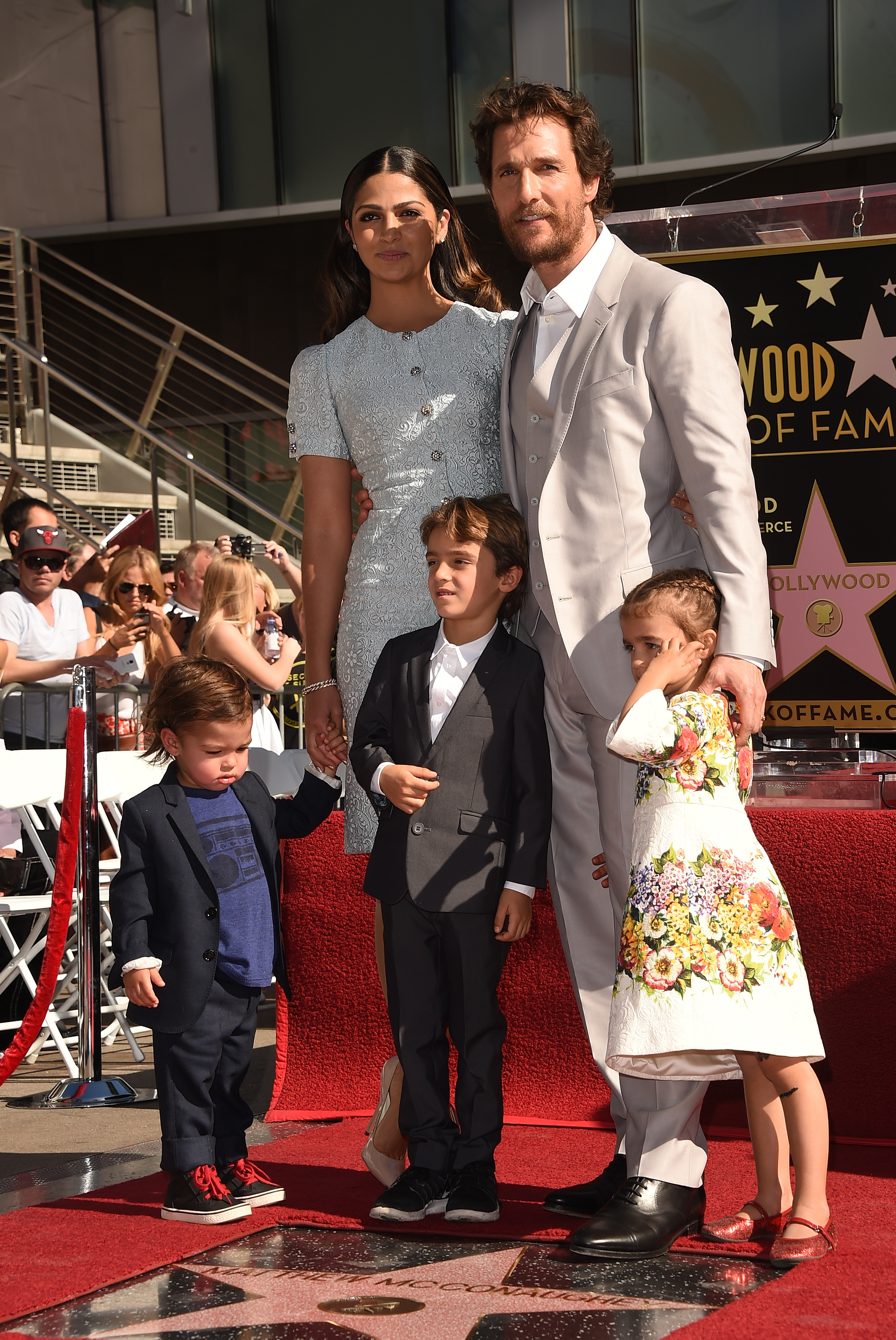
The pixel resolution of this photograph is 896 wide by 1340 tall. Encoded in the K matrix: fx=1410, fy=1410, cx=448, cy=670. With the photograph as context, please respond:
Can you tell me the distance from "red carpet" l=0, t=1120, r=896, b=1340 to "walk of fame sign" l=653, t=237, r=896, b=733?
1025 mm

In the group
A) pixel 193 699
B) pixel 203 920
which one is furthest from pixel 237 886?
pixel 193 699

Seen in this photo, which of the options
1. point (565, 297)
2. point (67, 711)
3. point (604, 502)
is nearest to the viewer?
point (604, 502)

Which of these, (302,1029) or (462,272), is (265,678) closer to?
(302,1029)

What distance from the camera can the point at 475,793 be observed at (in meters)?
2.50

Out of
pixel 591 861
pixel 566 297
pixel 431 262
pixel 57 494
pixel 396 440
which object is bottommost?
Result: pixel 591 861

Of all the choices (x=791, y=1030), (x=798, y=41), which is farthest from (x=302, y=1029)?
(x=798, y=41)

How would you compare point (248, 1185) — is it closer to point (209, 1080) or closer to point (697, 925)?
point (209, 1080)

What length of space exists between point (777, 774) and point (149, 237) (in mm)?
10991

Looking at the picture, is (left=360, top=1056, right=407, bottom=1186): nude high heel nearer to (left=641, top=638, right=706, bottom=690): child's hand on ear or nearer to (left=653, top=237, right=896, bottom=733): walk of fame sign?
(left=641, top=638, right=706, bottom=690): child's hand on ear

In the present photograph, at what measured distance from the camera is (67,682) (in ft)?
17.9

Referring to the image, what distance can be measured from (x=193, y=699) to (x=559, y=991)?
1161 millimetres

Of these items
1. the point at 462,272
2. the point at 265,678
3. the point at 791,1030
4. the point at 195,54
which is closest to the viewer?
the point at 791,1030

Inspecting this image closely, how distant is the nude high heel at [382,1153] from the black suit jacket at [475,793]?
0.40 meters

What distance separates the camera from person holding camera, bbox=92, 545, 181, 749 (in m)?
5.61
